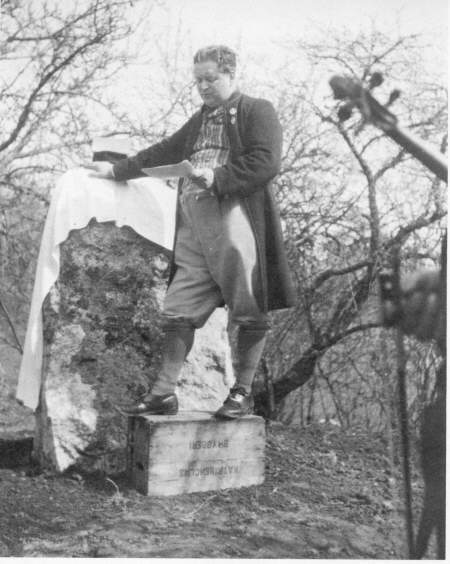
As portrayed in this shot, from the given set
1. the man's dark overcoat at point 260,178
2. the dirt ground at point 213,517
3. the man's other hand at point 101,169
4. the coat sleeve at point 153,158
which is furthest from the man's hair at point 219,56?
the dirt ground at point 213,517

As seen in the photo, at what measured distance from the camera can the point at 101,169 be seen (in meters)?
3.55

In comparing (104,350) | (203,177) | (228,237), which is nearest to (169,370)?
(104,350)

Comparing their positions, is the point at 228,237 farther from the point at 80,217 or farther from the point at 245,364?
the point at 80,217

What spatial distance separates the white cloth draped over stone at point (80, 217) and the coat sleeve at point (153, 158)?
0.28 ft

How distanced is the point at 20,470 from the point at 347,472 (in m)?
1.70

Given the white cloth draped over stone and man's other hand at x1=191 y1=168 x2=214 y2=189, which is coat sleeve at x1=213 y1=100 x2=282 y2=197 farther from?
the white cloth draped over stone

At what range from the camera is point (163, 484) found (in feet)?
9.75

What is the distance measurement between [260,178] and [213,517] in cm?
150

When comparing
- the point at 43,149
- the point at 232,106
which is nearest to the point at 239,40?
the point at 232,106

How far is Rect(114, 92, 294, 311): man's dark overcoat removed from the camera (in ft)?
9.95

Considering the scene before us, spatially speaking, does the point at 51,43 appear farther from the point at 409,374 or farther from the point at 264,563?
the point at 264,563

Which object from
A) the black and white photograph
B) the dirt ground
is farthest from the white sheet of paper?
the dirt ground

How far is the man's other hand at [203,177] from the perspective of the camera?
118 inches

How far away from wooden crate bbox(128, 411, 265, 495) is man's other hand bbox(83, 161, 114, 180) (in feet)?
4.21
